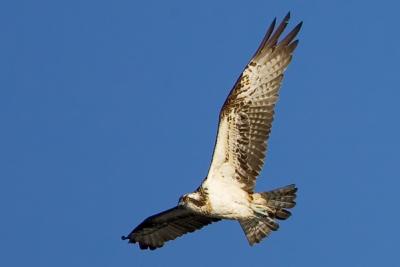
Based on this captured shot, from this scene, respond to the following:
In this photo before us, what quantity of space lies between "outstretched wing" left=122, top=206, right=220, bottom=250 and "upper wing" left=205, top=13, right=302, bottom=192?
1146mm

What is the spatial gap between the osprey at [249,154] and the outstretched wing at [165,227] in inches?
9.1

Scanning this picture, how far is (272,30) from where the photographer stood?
Answer: 13.7 m

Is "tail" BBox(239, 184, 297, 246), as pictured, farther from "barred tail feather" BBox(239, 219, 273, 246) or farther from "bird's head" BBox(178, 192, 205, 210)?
"bird's head" BBox(178, 192, 205, 210)

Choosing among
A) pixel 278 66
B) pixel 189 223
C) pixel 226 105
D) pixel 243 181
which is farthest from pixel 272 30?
pixel 189 223

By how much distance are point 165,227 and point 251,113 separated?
2.41 meters

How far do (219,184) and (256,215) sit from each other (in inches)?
28.7

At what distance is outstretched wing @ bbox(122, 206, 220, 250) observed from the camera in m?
14.2

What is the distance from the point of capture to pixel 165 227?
1448 centimetres

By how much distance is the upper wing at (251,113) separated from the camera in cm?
1322

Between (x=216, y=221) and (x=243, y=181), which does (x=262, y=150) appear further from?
(x=216, y=221)

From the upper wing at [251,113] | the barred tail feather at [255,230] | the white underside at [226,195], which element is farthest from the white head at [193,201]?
the barred tail feather at [255,230]

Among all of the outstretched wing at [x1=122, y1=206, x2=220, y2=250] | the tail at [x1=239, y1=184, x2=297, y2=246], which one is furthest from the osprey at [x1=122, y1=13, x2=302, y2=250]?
the outstretched wing at [x1=122, y1=206, x2=220, y2=250]

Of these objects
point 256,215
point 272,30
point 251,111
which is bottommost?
point 256,215

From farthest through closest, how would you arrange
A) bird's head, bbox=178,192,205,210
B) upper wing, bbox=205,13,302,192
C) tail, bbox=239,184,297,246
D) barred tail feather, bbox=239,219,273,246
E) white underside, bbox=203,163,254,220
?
barred tail feather, bbox=239,219,273,246 < tail, bbox=239,184,297,246 < upper wing, bbox=205,13,302,192 < white underside, bbox=203,163,254,220 < bird's head, bbox=178,192,205,210
